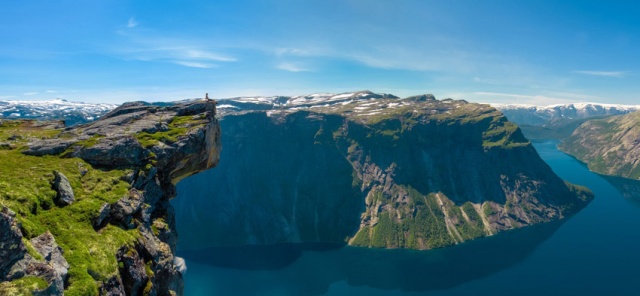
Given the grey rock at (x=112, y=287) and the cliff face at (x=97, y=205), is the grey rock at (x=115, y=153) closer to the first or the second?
the cliff face at (x=97, y=205)

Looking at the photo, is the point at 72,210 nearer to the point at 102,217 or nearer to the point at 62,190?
the point at 102,217

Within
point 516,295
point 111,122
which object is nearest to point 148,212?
point 111,122

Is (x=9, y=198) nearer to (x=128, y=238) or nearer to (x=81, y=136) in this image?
(x=128, y=238)

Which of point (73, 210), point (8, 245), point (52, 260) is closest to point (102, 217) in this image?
point (73, 210)

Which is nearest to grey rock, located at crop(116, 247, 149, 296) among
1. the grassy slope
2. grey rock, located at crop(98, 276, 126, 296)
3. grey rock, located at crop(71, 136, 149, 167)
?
the grassy slope

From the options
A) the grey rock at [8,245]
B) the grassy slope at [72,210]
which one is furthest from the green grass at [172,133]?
the grey rock at [8,245]

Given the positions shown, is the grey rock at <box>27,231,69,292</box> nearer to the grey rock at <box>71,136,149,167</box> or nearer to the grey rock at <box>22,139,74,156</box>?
the grey rock at <box>71,136,149,167</box>
